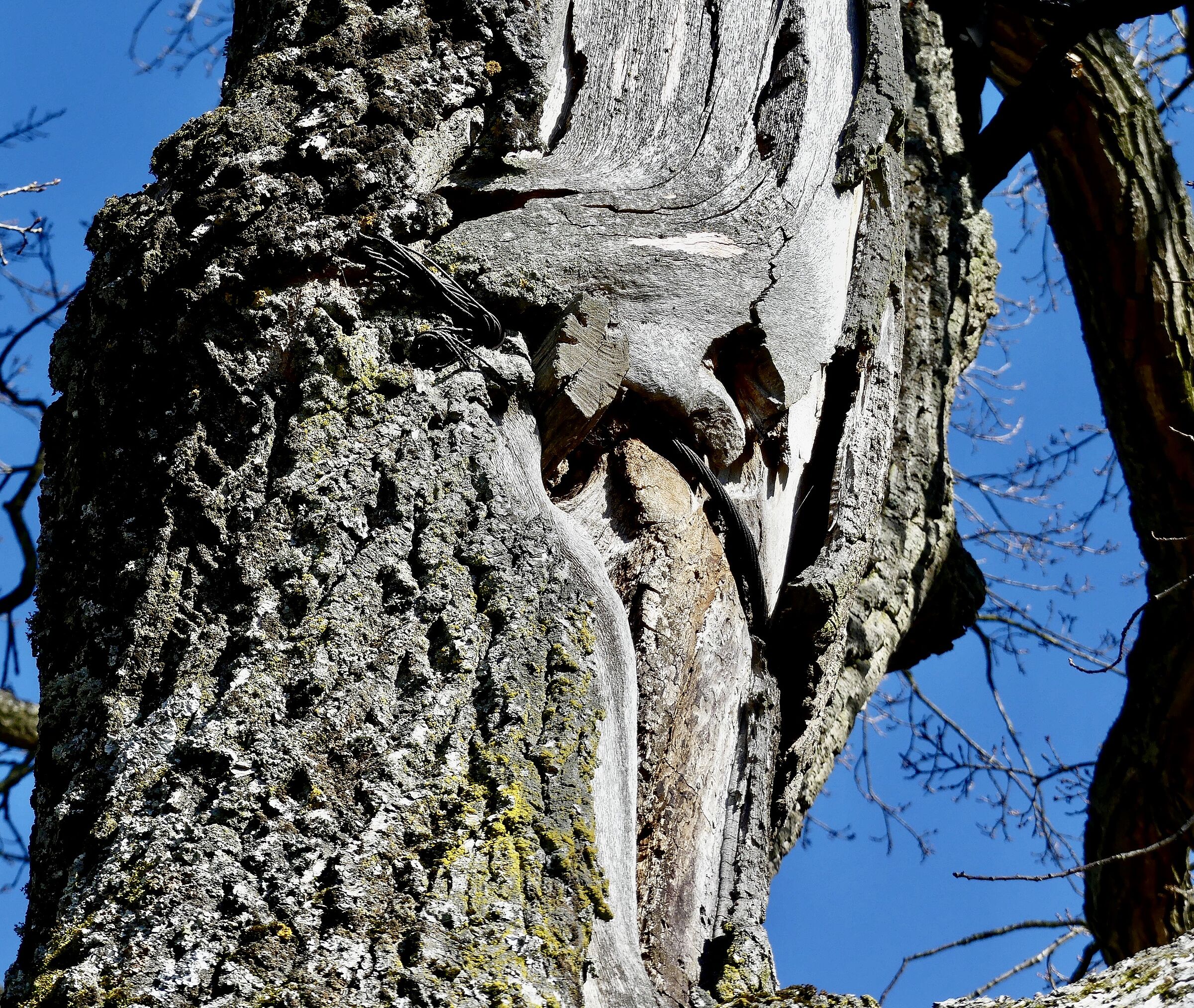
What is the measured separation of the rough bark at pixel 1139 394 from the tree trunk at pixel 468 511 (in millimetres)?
1342

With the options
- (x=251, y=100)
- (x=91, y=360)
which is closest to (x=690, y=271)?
(x=251, y=100)

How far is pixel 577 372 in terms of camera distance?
1532 mm

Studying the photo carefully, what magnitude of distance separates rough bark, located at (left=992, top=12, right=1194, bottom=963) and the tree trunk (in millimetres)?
1342

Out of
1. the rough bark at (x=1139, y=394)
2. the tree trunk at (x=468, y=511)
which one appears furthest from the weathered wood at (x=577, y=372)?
the rough bark at (x=1139, y=394)

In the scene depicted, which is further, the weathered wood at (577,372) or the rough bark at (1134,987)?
the weathered wood at (577,372)

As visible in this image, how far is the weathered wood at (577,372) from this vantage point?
153 cm

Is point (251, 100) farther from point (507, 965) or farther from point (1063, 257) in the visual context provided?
point (1063, 257)

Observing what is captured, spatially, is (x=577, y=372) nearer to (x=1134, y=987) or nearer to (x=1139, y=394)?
(x=1134, y=987)

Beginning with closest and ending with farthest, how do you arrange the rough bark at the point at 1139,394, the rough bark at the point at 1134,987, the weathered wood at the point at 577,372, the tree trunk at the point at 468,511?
the rough bark at the point at 1134,987 < the tree trunk at the point at 468,511 < the weathered wood at the point at 577,372 < the rough bark at the point at 1139,394

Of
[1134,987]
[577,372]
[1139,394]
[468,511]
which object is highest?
[1139,394]

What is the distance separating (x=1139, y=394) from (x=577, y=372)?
96.2 inches

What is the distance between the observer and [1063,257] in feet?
11.2

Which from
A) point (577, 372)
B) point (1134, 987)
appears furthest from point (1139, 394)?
point (1134, 987)

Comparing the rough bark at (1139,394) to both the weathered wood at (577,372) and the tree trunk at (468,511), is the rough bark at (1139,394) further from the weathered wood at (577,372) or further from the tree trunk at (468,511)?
the weathered wood at (577,372)
